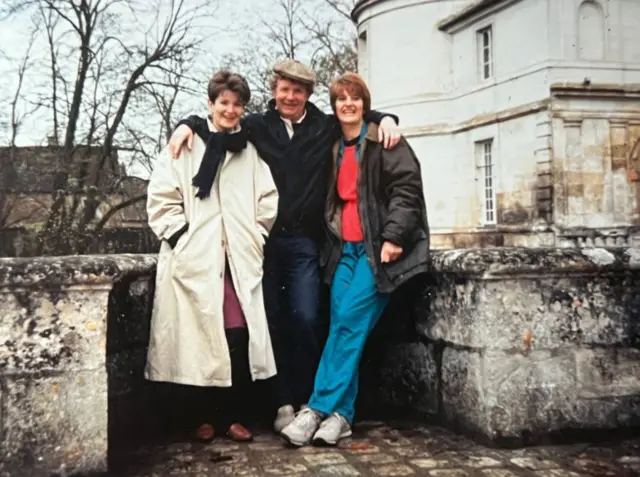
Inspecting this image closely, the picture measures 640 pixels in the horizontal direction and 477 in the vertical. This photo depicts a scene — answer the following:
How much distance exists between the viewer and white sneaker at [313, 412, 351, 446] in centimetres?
357

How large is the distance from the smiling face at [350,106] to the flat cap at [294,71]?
20cm

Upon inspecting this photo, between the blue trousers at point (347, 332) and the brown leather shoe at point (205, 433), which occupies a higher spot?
the blue trousers at point (347, 332)

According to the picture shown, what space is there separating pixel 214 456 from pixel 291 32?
29.5 metres

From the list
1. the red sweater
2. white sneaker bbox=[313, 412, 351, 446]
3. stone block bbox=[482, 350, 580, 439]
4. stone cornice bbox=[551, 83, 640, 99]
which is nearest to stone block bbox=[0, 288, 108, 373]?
white sneaker bbox=[313, 412, 351, 446]

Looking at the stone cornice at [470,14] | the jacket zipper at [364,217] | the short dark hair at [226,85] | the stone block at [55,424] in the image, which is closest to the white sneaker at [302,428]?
the jacket zipper at [364,217]

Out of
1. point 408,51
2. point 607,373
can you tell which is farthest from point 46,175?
point 607,373

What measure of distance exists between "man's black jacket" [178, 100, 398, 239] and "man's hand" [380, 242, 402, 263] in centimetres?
47

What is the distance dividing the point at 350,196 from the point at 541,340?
1.26 m

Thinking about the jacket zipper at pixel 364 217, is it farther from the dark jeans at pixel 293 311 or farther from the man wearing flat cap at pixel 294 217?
the dark jeans at pixel 293 311

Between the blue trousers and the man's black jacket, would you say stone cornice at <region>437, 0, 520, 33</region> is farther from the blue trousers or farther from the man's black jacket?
the blue trousers

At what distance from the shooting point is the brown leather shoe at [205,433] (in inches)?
145

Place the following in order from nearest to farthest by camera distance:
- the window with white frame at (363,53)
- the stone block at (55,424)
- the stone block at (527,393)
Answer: the stone block at (55,424)
the stone block at (527,393)
the window with white frame at (363,53)

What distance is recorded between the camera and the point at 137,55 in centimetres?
2220

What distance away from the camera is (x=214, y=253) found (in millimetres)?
3600
